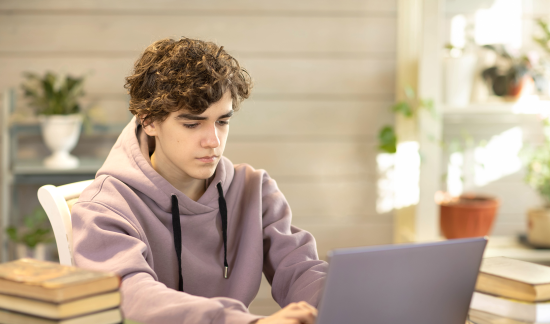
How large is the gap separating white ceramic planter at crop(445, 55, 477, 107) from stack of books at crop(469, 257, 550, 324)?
4.36ft

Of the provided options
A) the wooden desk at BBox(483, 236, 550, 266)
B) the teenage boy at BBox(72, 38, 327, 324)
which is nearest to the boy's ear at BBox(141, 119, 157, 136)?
the teenage boy at BBox(72, 38, 327, 324)

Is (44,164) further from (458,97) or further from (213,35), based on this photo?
(458,97)

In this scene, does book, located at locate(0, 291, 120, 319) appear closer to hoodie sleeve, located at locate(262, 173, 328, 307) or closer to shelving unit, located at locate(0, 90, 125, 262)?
hoodie sleeve, located at locate(262, 173, 328, 307)

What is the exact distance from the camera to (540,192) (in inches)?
83.7

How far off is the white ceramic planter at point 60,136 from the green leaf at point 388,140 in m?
1.21

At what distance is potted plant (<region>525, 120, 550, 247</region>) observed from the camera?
81.3 inches

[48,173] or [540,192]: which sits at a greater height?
[48,173]

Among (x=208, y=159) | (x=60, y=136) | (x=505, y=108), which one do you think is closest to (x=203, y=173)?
(x=208, y=159)

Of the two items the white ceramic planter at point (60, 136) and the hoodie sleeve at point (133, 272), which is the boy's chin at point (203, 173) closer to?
the hoodie sleeve at point (133, 272)

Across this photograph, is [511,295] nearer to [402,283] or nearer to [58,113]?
[402,283]

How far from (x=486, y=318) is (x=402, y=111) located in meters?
1.43

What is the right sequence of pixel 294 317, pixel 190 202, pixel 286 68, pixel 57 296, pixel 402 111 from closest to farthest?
1. pixel 57 296
2. pixel 294 317
3. pixel 190 202
4. pixel 402 111
5. pixel 286 68

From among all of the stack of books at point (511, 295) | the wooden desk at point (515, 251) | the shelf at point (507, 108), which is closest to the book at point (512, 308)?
the stack of books at point (511, 295)

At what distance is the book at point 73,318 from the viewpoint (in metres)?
0.64
